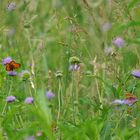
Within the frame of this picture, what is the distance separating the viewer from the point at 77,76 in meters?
2.38

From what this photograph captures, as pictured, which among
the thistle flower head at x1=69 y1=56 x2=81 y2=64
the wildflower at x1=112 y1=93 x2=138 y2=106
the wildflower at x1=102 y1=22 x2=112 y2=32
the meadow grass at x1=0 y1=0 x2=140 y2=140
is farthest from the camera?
the wildflower at x1=102 y1=22 x2=112 y2=32

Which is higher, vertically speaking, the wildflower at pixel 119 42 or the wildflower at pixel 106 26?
the wildflower at pixel 106 26

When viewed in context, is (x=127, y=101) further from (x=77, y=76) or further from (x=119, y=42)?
(x=119, y=42)

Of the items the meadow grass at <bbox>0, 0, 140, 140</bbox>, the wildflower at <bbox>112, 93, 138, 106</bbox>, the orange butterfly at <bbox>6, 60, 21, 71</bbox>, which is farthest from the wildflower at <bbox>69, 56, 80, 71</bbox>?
the wildflower at <bbox>112, 93, 138, 106</bbox>

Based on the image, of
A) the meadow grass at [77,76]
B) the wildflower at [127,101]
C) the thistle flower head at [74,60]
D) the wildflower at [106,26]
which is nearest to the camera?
the meadow grass at [77,76]

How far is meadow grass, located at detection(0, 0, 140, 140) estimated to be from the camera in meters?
1.74

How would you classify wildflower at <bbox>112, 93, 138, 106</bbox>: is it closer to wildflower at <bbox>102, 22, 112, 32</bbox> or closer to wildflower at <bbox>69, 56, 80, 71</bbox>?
wildflower at <bbox>69, 56, 80, 71</bbox>

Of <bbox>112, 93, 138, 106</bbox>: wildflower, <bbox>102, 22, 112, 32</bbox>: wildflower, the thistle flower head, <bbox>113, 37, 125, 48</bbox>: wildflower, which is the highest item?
<bbox>102, 22, 112, 32</bbox>: wildflower

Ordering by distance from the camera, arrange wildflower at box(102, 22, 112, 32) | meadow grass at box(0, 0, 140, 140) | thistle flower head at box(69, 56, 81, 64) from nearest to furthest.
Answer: meadow grass at box(0, 0, 140, 140) < thistle flower head at box(69, 56, 81, 64) < wildflower at box(102, 22, 112, 32)

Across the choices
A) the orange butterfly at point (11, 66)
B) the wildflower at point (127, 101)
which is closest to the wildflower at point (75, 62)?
the orange butterfly at point (11, 66)

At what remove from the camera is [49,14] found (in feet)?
12.2

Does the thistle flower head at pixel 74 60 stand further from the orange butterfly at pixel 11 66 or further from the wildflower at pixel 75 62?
the orange butterfly at pixel 11 66

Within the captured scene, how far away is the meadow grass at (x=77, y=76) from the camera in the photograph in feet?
5.72

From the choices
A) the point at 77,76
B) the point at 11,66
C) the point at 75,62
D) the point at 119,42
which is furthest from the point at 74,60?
the point at 119,42
